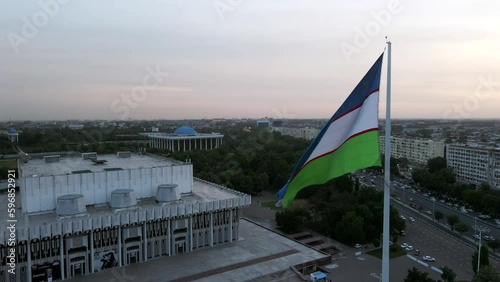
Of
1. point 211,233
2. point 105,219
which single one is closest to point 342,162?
point 105,219

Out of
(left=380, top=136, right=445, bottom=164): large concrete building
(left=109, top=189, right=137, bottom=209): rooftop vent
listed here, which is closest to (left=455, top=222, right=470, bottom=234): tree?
(left=109, top=189, right=137, bottom=209): rooftop vent

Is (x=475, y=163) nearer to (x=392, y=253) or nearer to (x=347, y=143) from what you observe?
(x=392, y=253)

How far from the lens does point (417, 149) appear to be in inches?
2827

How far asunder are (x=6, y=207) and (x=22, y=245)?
6.13 metres

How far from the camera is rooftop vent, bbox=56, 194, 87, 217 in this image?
19828 mm

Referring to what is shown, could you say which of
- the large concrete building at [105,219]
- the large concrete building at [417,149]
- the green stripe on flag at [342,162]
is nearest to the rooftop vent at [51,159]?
the large concrete building at [105,219]

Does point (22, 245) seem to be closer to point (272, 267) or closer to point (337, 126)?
point (272, 267)

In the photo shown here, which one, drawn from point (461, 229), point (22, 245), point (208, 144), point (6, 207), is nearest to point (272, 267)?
point (22, 245)

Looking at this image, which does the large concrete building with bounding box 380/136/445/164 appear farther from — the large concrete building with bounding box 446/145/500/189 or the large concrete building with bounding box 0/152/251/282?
the large concrete building with bounding box 0/152/251/282

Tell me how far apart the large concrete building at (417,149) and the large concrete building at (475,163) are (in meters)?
6.63

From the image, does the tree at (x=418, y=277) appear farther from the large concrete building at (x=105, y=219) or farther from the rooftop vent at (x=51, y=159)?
the rooftop vent at (x=51, y=159)

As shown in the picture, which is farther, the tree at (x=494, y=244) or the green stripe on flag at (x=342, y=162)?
the tree at (x=494, y=244)

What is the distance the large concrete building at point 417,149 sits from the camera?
218 feet

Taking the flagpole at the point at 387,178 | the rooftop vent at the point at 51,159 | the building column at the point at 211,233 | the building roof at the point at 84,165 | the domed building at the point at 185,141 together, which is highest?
the flagpole at the point at 387,178
